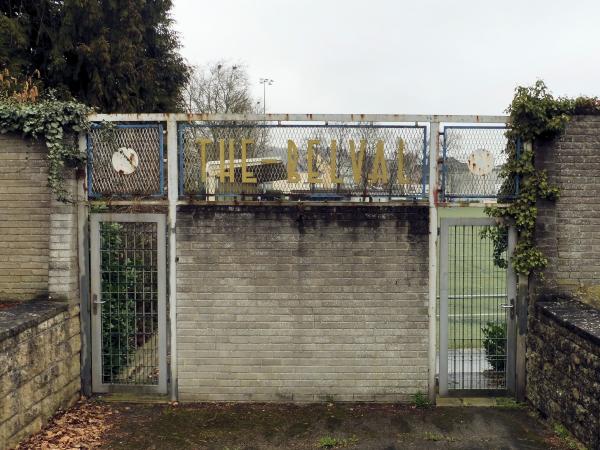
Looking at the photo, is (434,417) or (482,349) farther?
(482,349)

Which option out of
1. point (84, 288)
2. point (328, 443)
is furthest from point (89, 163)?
point (328, 443)

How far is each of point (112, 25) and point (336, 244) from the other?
42.1 ft

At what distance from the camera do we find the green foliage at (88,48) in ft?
45.7

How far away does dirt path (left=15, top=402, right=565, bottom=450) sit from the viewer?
5176mm

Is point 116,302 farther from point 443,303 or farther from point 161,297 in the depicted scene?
point 443,303

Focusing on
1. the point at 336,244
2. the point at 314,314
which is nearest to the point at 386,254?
the point at 336,244

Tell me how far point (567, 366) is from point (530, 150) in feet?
8.40

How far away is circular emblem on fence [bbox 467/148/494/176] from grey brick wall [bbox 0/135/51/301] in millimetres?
5301

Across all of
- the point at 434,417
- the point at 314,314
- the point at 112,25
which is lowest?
the point at 434,417

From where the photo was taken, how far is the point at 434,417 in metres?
5.84

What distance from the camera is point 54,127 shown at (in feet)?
19.4

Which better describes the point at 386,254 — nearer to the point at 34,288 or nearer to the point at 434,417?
the point at 434,417

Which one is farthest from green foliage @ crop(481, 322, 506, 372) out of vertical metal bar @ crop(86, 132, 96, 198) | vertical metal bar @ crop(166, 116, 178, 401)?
vertical metal bar @ crop(86, 132, 96, 198)

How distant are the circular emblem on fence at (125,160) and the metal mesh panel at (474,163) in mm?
3901
